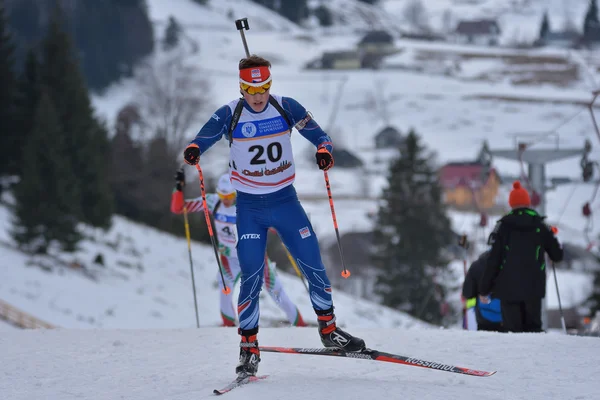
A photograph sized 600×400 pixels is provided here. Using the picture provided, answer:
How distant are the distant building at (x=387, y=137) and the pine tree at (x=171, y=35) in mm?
32704

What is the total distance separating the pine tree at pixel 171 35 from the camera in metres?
94.1

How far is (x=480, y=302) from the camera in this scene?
8.57 meters

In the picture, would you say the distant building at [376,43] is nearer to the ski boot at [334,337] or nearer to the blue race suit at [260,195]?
the blue race suit at [260,195]

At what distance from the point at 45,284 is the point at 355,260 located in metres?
25.7

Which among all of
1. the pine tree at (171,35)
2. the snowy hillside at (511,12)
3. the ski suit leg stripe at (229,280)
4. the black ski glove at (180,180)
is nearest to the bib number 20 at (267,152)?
the black ski glove at (180,180)

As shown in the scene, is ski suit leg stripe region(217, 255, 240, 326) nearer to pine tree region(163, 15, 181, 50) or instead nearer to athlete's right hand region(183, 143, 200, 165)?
athlete's right hand region(183, 143, 200, 165)

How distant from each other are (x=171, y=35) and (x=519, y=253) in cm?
9188

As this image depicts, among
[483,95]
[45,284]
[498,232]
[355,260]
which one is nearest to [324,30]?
[483,95]

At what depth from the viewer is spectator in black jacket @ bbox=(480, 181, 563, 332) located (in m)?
7.41

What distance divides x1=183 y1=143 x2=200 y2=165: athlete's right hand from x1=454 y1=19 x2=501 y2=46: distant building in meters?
123

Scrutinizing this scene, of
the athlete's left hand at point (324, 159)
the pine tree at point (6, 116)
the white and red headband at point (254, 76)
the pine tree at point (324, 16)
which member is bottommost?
the athlete's left hand at point (324, 159)

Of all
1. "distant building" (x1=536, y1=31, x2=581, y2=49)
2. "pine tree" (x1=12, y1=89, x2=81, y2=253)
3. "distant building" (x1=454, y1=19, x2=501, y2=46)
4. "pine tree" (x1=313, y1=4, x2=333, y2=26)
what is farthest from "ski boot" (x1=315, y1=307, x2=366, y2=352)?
"distant building" (x1=454, y1=19, x2=501, y2=46)

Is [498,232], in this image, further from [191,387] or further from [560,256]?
[191,387]

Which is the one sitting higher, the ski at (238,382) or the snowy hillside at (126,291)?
the snowy hillside at (126,291)
